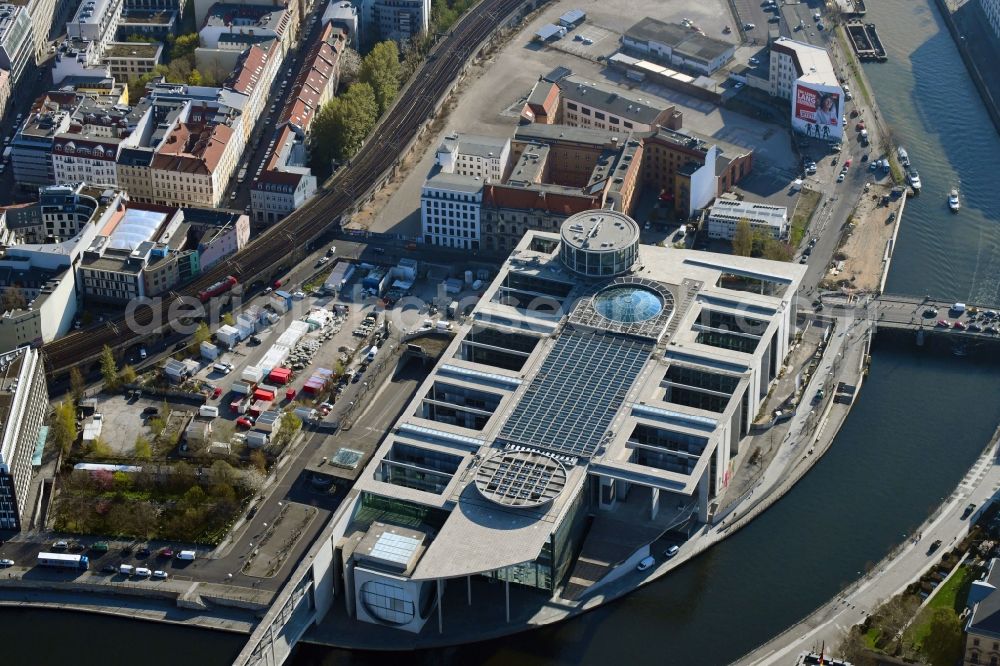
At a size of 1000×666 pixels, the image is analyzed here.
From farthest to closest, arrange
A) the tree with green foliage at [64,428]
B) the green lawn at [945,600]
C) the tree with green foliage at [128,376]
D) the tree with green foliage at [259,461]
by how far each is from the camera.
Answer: the tree with green foliage at [128,376] → the tree with green foliage at [64,428] → the tree with green foliage at [259,461] → the green lawn at [945,600]

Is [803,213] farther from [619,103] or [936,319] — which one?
[619,103]

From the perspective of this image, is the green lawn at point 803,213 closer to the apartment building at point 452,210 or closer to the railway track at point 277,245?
the apartment building at point 452,210

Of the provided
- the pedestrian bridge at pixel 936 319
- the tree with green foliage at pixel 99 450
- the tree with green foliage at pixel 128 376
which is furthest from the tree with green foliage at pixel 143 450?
the pedestrian bridge at pixel 936 319

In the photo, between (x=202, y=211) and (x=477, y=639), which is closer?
(x=477, y=639)

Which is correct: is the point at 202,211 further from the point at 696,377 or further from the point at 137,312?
the point at 696,377

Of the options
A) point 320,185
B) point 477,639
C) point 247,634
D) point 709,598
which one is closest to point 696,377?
point 709,598

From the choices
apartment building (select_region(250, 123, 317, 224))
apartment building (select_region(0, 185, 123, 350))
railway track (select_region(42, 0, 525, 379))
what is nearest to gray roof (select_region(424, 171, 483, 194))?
railway track (select_region(42, 0, 525, 379))

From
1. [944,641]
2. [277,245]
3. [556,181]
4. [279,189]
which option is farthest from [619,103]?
[944,641]
